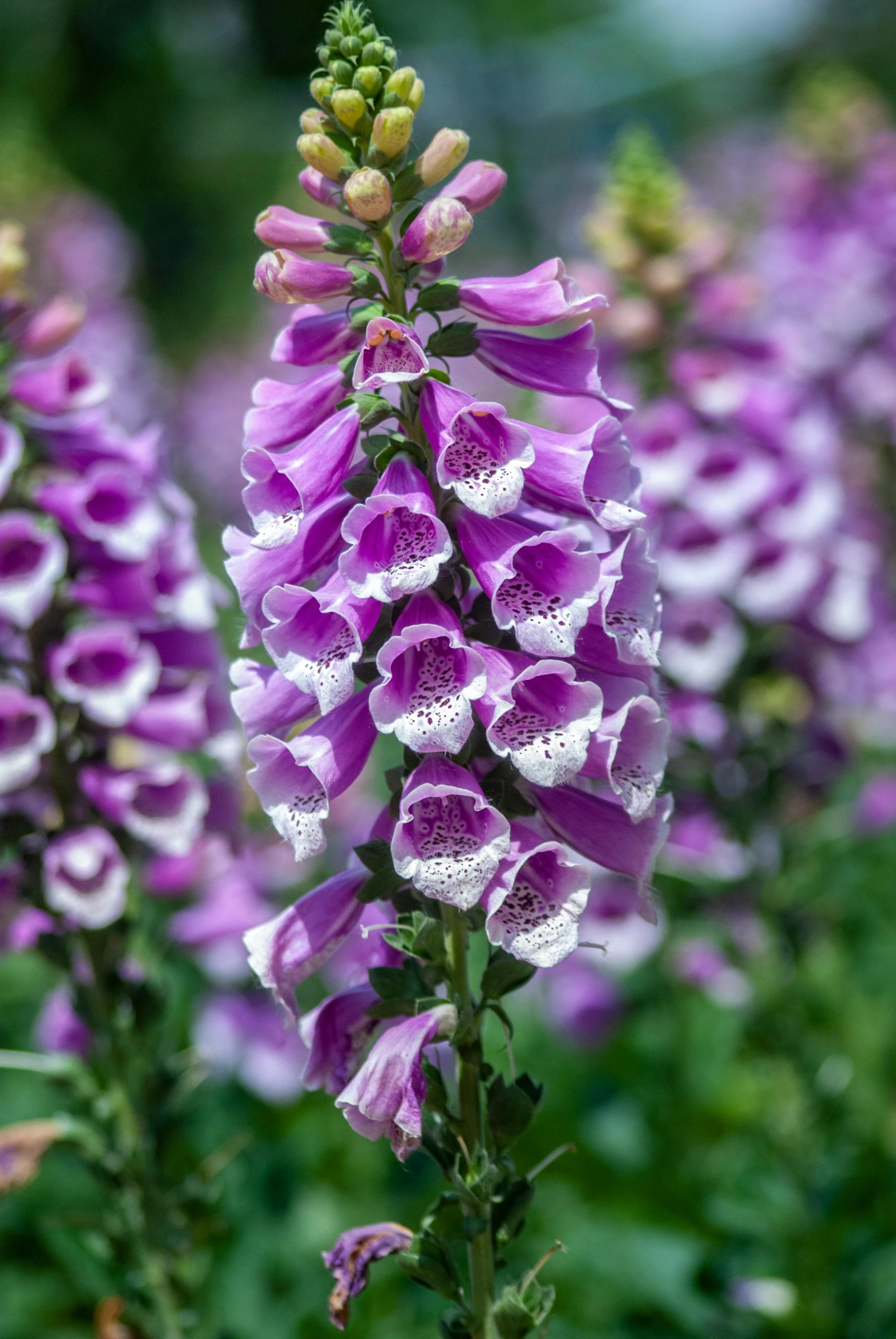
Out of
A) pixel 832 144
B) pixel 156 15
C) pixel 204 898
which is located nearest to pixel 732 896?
pixel 204 898

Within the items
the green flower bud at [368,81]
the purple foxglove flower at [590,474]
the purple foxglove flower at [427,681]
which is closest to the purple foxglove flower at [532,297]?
the purple foxglove flower at [590,474]

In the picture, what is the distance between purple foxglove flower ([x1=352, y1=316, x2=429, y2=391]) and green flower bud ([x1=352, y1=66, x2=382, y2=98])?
27 centimetres

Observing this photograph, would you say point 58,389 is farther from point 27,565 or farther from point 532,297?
Result: point 532,297

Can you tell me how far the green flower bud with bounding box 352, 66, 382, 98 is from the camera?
1.41 metres

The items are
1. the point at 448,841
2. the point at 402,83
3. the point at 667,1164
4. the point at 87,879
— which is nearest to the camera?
the point at 448,841

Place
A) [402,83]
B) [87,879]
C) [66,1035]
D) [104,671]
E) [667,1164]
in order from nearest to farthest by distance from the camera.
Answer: [402,83]
[87,879]
[104,671]
[66,1035]
[667,1164]

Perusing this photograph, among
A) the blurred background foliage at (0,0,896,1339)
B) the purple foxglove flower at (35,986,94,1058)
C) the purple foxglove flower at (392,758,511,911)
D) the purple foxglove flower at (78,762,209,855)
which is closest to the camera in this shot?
the purple foxglove flower at (392,758,511,911)

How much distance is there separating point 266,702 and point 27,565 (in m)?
1.02

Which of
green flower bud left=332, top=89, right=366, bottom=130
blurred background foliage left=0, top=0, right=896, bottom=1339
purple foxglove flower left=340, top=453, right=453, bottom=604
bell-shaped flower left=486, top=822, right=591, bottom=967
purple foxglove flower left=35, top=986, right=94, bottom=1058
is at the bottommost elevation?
blurred background foliage left=0, top=0, right=896, bottom=1339

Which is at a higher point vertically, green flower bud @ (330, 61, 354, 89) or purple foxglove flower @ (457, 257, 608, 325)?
green flower bud @ (330, 61, 354, 89)

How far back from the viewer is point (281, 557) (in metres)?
1.41

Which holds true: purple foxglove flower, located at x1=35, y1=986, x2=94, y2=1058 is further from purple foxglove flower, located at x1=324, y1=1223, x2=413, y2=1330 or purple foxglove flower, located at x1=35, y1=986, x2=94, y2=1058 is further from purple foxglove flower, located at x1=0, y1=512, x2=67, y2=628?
purple foxglove flower, located at x1=324, y1=1223, x2=413, y2=1330

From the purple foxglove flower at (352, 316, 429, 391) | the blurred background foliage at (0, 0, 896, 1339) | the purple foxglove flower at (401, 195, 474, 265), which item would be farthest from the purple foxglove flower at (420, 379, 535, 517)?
the blurred background foliage at (0, 0, 896, 1339)

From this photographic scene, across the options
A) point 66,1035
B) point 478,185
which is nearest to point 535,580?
point 478,185
